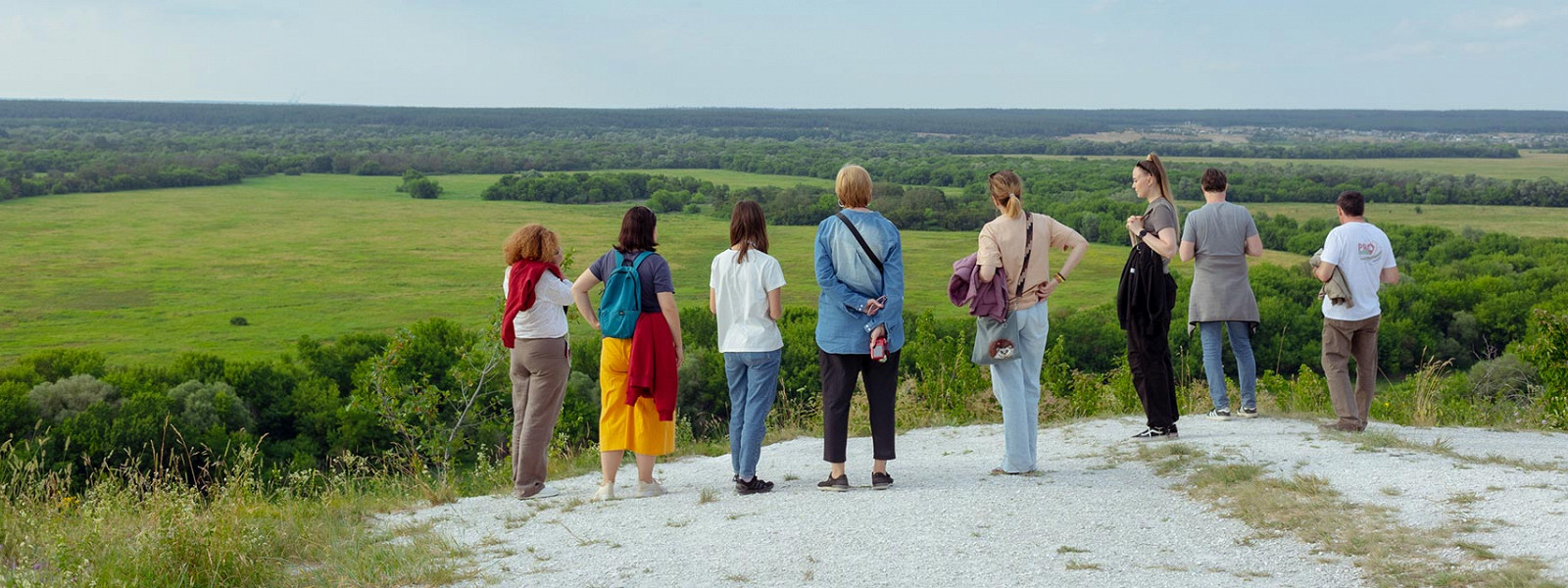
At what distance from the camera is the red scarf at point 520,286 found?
7191 mm

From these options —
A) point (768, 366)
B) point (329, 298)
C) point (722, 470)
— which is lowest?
point (329, 298)

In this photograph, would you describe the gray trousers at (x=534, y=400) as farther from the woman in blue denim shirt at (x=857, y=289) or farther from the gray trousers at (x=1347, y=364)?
the gray trousers at (x=1347, y=364)

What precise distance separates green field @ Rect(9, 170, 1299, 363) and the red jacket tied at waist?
51.7 meters

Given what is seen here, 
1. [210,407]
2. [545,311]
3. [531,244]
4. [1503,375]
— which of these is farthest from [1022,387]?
[210,407]

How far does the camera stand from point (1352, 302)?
821 centimetres

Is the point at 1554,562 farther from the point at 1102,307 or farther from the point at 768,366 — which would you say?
the point at 1102,307

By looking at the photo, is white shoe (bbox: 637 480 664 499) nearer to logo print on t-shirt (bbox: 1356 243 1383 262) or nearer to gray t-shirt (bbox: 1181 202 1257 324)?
gray t-shirt (bbox: 1181 202 1257 324)

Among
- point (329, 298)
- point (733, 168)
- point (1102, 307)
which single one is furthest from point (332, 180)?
point (1102, 307)

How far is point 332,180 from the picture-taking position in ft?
476

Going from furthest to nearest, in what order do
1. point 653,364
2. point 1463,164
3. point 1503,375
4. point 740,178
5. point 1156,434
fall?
point 1463,164 → point 740,178 → point 1503,375 → point 1156,434 → point 653,364

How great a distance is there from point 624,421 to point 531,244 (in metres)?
1.19

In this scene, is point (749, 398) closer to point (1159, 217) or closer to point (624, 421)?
point (624, 421)

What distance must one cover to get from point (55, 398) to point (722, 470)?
34.0 meters

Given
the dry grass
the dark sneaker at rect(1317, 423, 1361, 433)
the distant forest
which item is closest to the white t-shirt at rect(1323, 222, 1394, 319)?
the dark sneaker at rect(1317, 423, 1361, 433)
